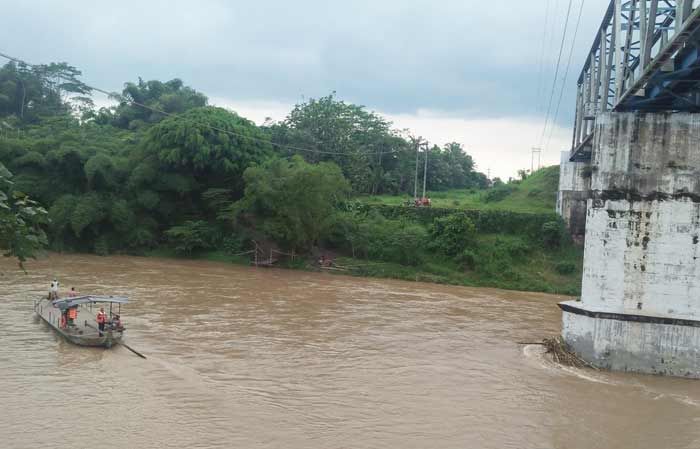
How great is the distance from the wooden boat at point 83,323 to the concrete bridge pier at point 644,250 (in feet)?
41.8

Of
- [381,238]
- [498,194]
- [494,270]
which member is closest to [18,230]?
[494,270]

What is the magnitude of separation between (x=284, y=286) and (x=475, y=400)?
1668cm

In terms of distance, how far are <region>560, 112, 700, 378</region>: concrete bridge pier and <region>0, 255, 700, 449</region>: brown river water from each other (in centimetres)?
85

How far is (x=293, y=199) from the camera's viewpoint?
36062 millimetres

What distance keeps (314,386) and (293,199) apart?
21.9 m

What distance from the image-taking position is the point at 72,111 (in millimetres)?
68625

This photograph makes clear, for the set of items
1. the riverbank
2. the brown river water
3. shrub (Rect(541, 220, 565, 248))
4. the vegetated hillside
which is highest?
the vegetated hillside

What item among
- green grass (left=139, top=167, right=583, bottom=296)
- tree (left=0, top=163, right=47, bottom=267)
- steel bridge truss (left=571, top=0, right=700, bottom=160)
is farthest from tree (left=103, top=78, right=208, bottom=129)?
tree (left=0, top=163, right=47, bottom=267)

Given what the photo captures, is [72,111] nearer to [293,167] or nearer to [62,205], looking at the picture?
[62,205]

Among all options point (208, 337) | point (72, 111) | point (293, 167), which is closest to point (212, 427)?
point (208, 337)

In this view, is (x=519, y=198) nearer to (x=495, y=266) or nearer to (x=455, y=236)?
(x=455, y=236)

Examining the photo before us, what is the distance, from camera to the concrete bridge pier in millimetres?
16266

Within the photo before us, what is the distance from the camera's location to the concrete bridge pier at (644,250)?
16.3 metres

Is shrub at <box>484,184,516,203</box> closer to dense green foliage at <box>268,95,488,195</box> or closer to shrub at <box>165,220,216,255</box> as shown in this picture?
dense green foliage at <box>268,95,488,195</box>
